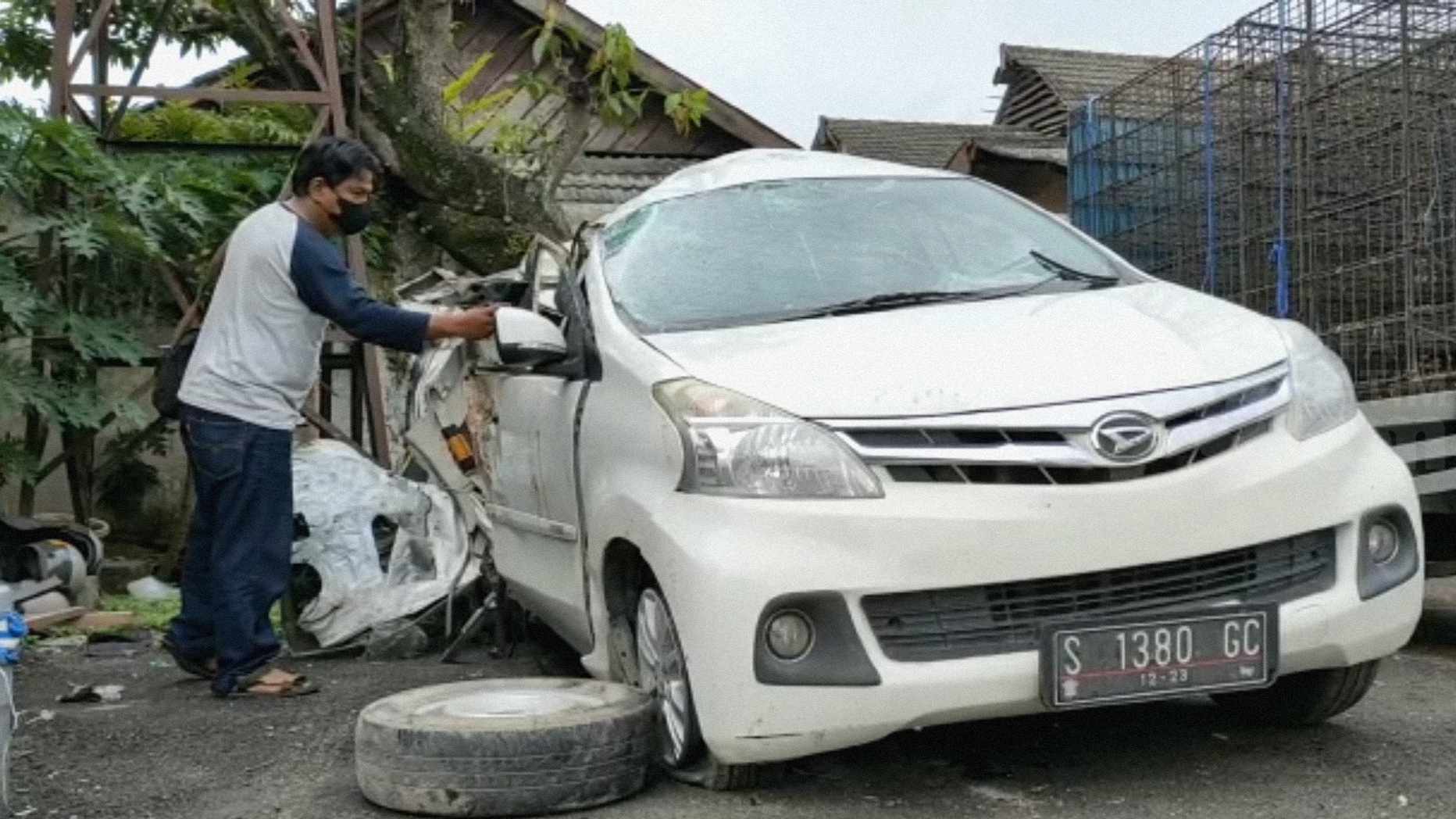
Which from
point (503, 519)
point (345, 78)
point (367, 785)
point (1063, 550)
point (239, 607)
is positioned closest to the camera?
point (1063, 550)

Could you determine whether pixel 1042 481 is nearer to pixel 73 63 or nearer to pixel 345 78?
pixel 73 63

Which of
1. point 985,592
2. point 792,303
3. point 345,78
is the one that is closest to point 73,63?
point 345,78

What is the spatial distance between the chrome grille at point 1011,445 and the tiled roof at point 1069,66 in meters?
21.2

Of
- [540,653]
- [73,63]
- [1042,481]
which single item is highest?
[73,63]

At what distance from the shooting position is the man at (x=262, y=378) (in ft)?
A: 17.6

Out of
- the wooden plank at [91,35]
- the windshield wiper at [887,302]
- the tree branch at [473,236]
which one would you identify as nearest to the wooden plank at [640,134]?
the tree branch at [473,236]

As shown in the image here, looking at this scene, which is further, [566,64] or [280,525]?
[566,64]

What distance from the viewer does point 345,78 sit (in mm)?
10375

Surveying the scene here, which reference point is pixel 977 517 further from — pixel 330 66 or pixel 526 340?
pixel 330 66

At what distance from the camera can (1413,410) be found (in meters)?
5.96

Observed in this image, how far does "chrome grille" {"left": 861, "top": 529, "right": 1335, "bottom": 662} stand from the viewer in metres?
3.61

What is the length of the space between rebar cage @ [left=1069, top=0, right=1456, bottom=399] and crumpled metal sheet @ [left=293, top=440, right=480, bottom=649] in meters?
3.63

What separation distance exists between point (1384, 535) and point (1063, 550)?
953 millimetres

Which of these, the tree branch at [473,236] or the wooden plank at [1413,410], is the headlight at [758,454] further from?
the tree branch at [473,236]
